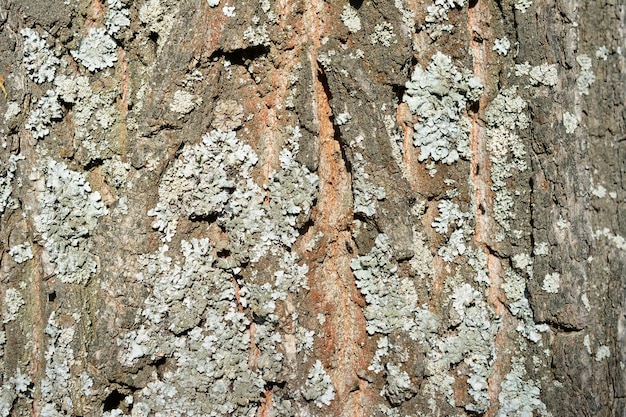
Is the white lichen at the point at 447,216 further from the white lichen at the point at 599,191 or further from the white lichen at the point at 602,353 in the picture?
the white lichen at the point at 602,353

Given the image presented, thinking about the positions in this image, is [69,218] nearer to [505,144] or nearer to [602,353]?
[505,144]

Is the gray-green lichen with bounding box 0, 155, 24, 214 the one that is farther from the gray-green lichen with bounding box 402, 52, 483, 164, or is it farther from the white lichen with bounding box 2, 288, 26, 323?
the gray-green lichen with bounding box 402, 52, 483, 164

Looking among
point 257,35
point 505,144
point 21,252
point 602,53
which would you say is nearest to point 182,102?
point 257,35

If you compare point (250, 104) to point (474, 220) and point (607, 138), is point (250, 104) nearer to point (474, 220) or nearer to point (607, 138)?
point (474, 220)

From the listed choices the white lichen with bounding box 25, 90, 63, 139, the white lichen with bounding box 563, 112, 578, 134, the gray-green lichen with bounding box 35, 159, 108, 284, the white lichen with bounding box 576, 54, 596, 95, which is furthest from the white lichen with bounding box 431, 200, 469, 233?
the white lichen with bounding box 25, 90, 63, 139

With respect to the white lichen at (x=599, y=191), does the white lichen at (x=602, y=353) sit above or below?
below

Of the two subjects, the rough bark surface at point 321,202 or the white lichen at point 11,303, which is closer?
the rough bark surface at point 321,202

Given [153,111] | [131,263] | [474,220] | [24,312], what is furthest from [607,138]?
[24,312]

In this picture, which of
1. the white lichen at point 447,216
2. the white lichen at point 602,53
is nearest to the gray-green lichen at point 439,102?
the white lichen at point 447,216
